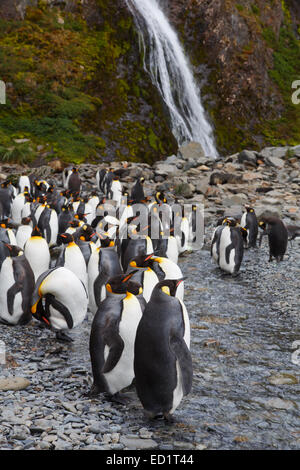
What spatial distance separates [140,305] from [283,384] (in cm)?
180

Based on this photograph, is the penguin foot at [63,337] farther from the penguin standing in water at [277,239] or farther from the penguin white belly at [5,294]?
the penguin standing in water at [277,239]

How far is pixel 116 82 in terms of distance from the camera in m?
24.9

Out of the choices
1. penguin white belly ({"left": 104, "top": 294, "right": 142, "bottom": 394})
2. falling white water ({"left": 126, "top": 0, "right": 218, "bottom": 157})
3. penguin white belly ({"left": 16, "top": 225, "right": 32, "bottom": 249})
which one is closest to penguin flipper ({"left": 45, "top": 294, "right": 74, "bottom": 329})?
penguin white belly ({"left": 104, "top": 294, "right": 142, "bottom": 394})

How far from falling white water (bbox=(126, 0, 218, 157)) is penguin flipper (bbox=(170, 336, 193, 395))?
20433 mm

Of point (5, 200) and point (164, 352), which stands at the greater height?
point (5, 200)

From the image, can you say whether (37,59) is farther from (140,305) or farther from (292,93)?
(140,305)

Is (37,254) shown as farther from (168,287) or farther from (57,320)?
(168,287)

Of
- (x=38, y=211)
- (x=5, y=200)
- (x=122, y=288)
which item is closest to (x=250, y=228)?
(x=38, y=211)

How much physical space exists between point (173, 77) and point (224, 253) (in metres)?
18.0

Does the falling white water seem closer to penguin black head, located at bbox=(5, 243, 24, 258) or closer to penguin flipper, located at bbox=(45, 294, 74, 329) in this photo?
penguin black head, located at bbox=(5, 243, 24, 258)

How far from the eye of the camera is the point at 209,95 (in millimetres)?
27500

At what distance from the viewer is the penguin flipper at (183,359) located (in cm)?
400

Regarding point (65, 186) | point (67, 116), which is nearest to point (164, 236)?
point (65, 186)

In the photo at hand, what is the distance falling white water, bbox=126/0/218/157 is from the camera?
24453 mm
